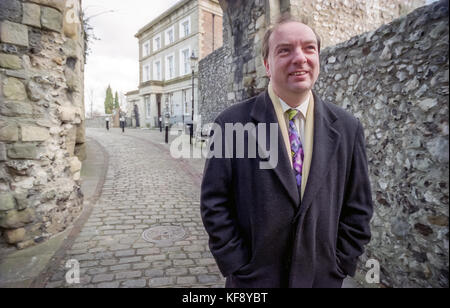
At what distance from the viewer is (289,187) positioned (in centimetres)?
144

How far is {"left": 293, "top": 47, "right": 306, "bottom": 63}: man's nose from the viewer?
58.8 inches

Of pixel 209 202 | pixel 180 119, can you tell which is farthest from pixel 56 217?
pixel 180 119

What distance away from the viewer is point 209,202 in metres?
1.57

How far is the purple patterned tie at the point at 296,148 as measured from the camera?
5.09 feet

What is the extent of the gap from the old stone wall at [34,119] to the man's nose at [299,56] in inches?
143

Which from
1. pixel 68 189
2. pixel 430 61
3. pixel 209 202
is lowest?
pixel 68 189

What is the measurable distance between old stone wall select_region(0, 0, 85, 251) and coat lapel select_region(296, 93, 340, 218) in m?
3.68

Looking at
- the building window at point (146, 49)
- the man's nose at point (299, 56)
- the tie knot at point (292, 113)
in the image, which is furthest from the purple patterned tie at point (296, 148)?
the building window at point (146, 49)

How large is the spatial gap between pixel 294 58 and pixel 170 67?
2697 centimetres

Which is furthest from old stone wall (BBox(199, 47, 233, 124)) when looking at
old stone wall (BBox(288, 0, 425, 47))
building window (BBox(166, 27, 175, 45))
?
building window (BBox(166, 27, 175, 45))

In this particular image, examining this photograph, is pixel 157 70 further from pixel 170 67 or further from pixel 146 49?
pixel 146 49

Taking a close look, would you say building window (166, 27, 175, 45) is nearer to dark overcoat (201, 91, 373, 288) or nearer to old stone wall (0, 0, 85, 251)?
old stone wall (0, 0, 85, 251)
